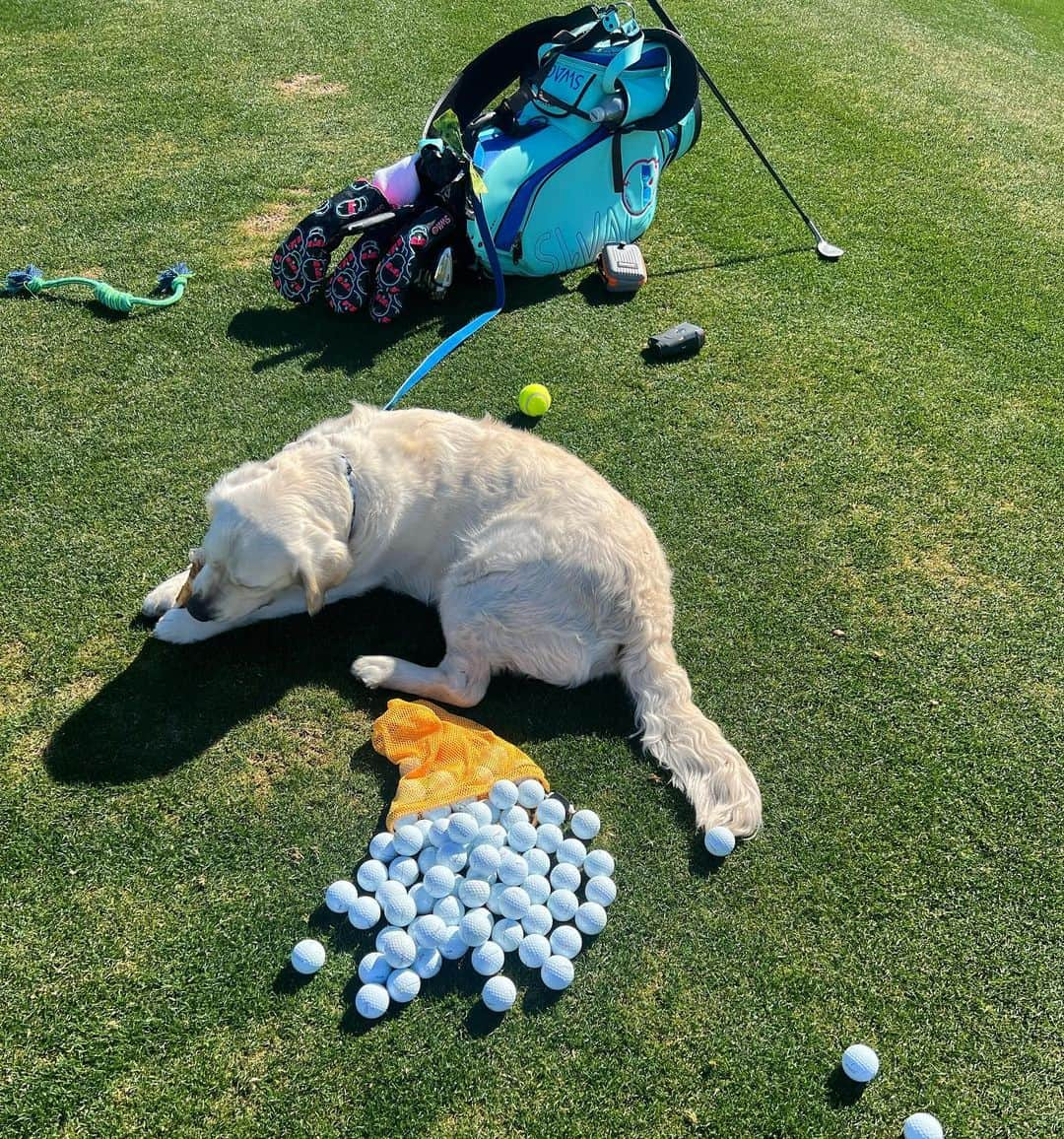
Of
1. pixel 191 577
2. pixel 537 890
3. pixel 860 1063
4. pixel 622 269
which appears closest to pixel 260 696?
pixel 191 577

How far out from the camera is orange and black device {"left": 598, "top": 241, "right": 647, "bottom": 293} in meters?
5.90

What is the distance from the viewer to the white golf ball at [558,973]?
2898 mm

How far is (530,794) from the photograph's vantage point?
339 cm

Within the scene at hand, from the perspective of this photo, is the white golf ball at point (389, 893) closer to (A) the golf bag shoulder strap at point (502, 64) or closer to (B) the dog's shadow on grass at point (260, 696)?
(B) the dog's shadow on grass at point (260, 696)

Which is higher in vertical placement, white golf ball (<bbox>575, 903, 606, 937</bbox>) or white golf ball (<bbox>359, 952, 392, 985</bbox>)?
white golf ball (<bbox>575, 903, 606, 937</bbox>)

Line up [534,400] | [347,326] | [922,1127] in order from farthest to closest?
1. [347,326]
2. [534,400]
3. [922,1127]

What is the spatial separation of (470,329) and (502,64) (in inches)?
102

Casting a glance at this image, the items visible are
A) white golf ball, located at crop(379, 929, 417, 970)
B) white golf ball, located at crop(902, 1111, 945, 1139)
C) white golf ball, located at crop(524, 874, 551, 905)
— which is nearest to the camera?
white golf ball, located at crop(902, 1111, 945, 1139)

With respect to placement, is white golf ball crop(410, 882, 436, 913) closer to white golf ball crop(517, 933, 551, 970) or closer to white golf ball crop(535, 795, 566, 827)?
white golf ball crop(517, 933, 551, 970)

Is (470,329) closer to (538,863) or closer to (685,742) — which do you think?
(685,742)

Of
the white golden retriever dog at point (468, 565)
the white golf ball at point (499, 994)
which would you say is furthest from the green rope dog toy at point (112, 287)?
the white golf ball at point (499, 994)

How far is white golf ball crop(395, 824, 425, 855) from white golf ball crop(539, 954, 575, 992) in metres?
0.64

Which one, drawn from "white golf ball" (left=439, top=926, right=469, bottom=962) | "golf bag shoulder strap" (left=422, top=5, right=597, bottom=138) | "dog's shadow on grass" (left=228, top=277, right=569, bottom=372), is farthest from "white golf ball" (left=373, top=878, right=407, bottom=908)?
"golf bag shoulder strap" (left=422, top=5, right=597, bottom=138)

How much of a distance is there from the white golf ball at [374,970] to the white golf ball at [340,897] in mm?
194
